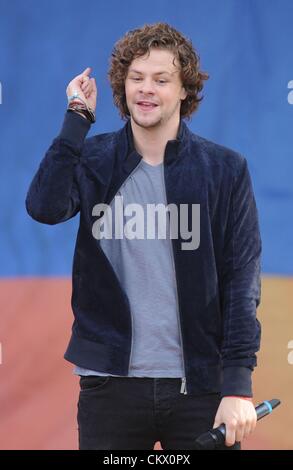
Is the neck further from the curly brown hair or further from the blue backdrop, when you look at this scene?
the blue backdrop

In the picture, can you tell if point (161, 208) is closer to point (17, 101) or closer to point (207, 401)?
point (207, 401)

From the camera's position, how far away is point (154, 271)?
167cm

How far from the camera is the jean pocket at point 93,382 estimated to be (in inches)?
65.9

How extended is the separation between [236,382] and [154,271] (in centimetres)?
26

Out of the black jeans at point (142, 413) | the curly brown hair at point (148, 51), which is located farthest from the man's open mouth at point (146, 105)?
the black jeans at point (142, 413)

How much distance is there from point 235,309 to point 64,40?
155 centimetres

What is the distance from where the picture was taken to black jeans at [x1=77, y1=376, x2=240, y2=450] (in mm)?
1651

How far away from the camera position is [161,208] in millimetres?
1700

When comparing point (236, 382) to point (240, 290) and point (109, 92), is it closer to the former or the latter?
point (240, 290)

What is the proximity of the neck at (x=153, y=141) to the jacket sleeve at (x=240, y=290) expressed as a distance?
159mm

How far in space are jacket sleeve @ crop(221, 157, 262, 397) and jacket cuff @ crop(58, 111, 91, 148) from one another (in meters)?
0.31

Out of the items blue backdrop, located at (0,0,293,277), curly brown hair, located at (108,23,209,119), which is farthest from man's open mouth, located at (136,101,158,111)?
blue backdrop, located at (0,0,293,277)

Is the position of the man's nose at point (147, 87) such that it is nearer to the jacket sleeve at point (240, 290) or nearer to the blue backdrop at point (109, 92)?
the jacket sleeve at point (240, 290)
